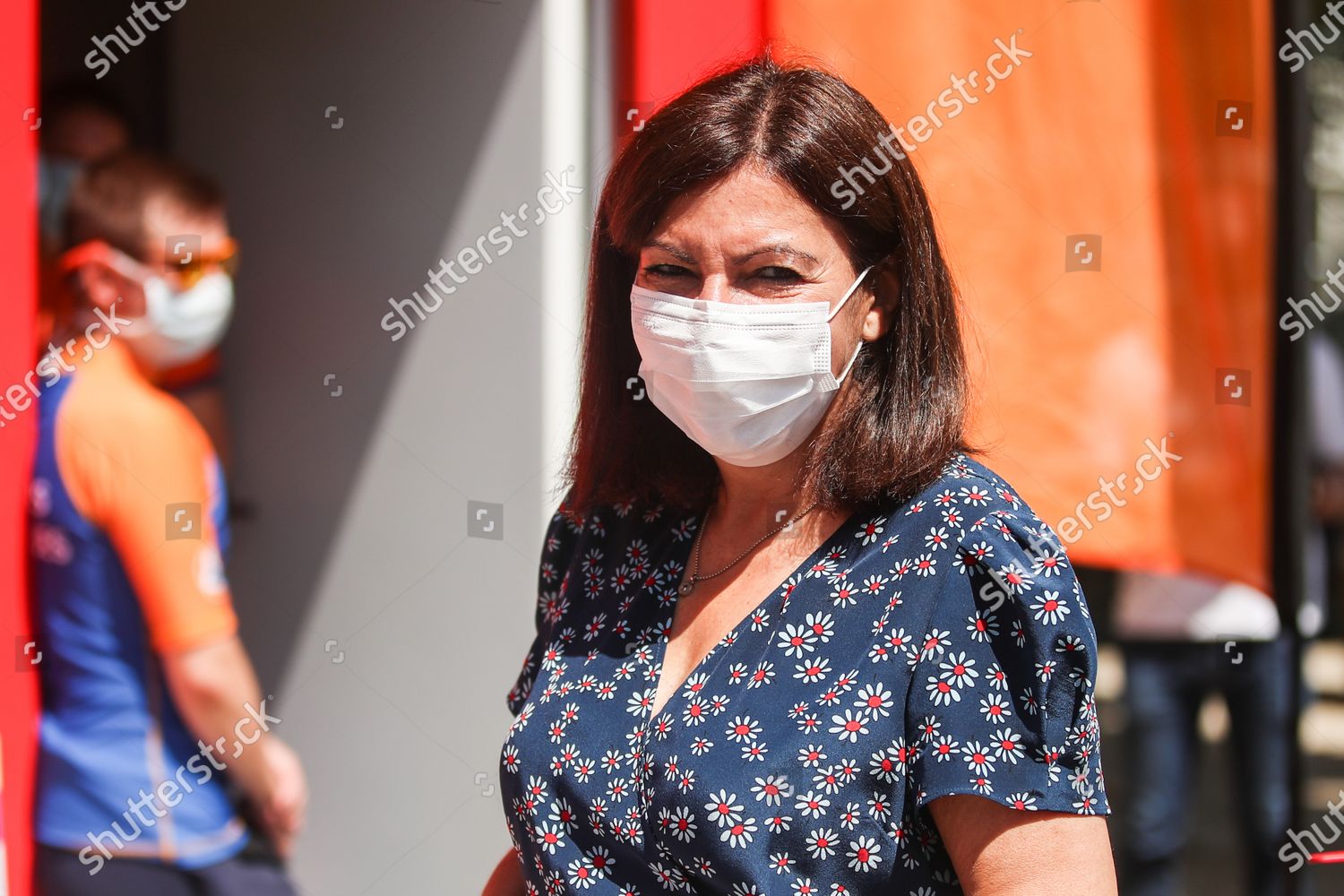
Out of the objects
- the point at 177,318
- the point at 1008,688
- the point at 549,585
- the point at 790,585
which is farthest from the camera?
the point at 177,318

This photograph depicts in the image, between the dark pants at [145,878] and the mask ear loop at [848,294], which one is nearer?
the mask ear loop at [848,294]

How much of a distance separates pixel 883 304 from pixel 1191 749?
7.50 feet

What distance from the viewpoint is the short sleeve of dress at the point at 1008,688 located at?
1.11m

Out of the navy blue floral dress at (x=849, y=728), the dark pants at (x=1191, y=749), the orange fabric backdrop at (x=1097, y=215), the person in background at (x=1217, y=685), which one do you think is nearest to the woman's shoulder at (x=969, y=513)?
the navy blue floral dress at (x=849, y=728)

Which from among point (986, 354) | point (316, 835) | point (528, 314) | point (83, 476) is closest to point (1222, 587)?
point (986, 354)

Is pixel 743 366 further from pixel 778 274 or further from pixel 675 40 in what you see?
pixel 675 40

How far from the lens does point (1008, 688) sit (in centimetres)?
113

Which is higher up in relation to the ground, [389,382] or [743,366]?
[743,366]

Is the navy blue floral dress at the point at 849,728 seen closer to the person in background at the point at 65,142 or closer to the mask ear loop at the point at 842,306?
the mask ear loop at the point at 842,306

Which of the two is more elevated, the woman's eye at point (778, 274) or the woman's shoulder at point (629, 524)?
the woman's eye at point (778, 274)

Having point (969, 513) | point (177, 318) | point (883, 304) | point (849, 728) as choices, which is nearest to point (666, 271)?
point (883, 304)

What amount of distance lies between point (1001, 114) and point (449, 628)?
1701mm

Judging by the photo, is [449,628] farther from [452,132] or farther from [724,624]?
[724,624]

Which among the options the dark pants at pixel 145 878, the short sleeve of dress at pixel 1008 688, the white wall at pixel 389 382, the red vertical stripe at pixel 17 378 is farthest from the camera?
the white wall at pixel 389 382
